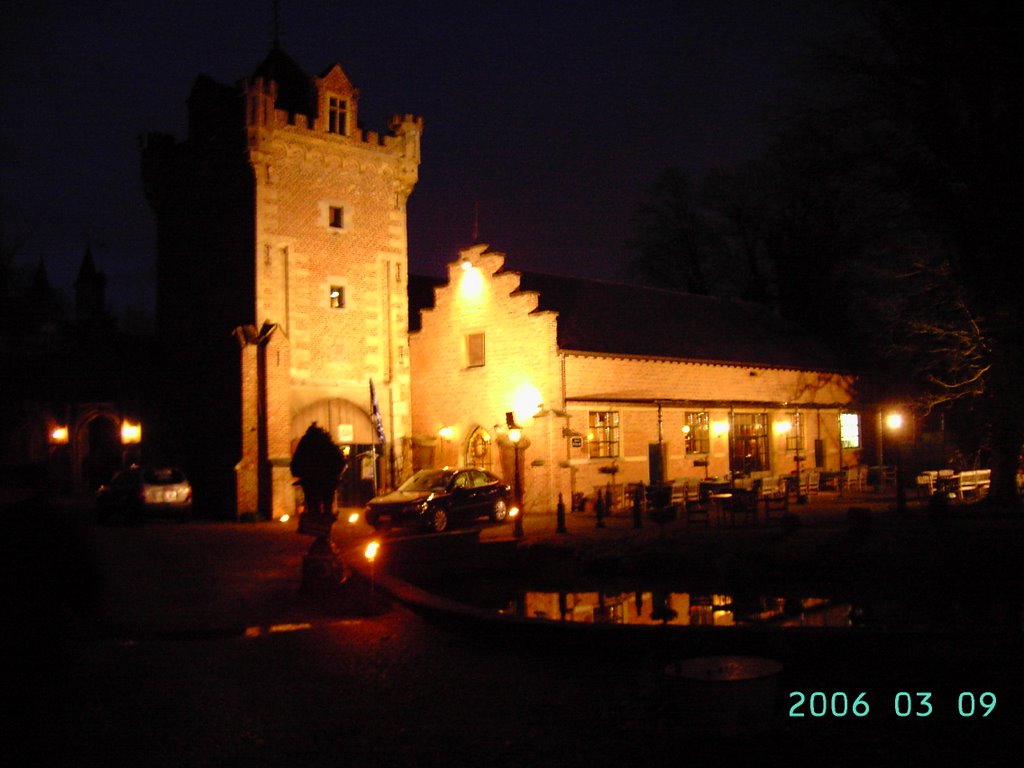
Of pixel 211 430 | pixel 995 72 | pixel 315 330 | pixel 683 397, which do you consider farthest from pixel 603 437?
pixel 995 72

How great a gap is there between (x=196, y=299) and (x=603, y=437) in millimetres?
13772

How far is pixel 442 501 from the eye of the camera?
23906 millimetres

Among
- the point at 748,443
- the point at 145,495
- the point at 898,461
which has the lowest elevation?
the point at 145,495

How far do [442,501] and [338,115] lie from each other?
14273 millimetres

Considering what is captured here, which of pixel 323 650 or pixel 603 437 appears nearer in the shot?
pixel 323 650

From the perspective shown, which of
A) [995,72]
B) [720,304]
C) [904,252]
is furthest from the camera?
[720,304]

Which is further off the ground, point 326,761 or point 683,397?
point 683,397

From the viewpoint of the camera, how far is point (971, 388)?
25.8 meters

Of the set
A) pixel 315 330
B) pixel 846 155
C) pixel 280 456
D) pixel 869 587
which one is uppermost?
pixel 846 155

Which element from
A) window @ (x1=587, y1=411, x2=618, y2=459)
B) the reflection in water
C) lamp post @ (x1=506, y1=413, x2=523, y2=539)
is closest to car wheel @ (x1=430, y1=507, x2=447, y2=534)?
lamp post @ (x1=506, y1=413, x2=523, y2=539)

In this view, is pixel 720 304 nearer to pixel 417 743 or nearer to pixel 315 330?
pixel 315 330

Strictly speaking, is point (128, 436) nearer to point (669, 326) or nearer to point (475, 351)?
point (475, 351)

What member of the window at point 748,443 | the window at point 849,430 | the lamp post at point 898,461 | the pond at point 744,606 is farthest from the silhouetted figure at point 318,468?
the window at point 849,430

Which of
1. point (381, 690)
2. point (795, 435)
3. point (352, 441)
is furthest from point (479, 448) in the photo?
point (381, 690)
